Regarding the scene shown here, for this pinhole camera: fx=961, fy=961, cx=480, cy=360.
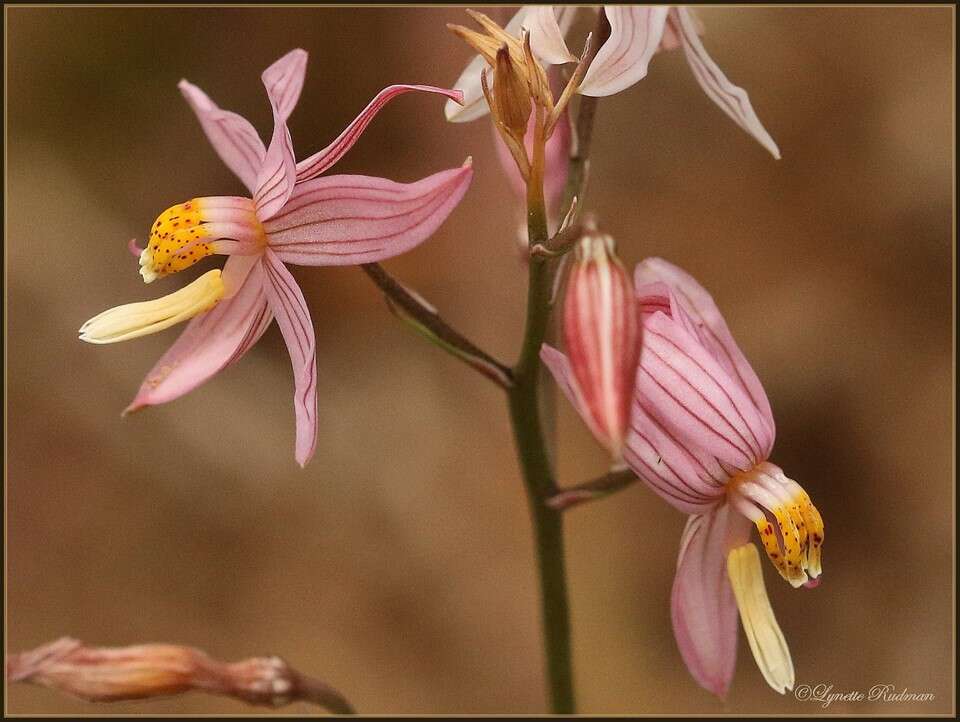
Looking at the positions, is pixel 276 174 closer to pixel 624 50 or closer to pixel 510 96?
pixel 510 96

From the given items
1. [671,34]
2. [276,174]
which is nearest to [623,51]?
[671,34]

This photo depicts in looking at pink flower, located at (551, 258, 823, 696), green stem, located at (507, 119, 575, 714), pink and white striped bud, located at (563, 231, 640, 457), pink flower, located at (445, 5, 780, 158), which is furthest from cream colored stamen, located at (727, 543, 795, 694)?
pink flower, located at (445, 5, 780, 158)

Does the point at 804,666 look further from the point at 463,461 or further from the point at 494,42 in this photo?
the point at 494,42

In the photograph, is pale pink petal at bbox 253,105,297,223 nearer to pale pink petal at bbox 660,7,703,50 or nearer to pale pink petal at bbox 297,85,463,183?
pale pink petal at bbox 297,85,463,183

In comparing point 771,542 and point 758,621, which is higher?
point 771,542

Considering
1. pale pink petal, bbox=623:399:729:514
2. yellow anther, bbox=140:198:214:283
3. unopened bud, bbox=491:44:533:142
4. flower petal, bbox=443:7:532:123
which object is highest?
flower petal, bbox=443:7:532:123

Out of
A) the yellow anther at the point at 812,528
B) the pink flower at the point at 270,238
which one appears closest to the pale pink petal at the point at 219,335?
the pink flower at the point at 270,238
